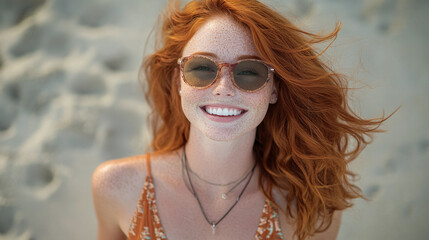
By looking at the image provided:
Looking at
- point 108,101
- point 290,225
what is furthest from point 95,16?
point 290,225

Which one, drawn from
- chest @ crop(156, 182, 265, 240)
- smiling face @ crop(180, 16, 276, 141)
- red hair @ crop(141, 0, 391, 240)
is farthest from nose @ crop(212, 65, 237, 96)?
chest @ crop(156, 182, 265, 240)

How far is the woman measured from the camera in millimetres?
1381

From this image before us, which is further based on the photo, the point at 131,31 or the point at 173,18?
the point at 131,31

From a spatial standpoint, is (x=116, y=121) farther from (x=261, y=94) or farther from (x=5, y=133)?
(x=261, y=94)

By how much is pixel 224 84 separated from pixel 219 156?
0.35 m

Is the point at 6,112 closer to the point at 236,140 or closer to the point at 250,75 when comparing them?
the point at 236,140

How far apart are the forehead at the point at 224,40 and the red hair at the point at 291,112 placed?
0.03 m

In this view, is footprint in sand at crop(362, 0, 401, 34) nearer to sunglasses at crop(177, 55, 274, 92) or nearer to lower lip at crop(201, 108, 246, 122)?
sunglasses at crop(177, 55, 274, 92)

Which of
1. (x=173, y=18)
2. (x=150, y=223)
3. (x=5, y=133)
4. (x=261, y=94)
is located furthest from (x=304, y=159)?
(x=5, y=133)

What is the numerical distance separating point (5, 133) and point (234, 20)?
4.92 feet

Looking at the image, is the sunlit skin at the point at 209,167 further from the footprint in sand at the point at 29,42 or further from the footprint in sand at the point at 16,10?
the footprint in sand at the point at 16,10

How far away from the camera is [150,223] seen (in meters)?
1.52

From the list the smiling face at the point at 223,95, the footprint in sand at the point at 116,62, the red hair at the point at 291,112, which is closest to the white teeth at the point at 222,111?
the smiling face at the point at 223,95

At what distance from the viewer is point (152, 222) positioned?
1.53 metres
